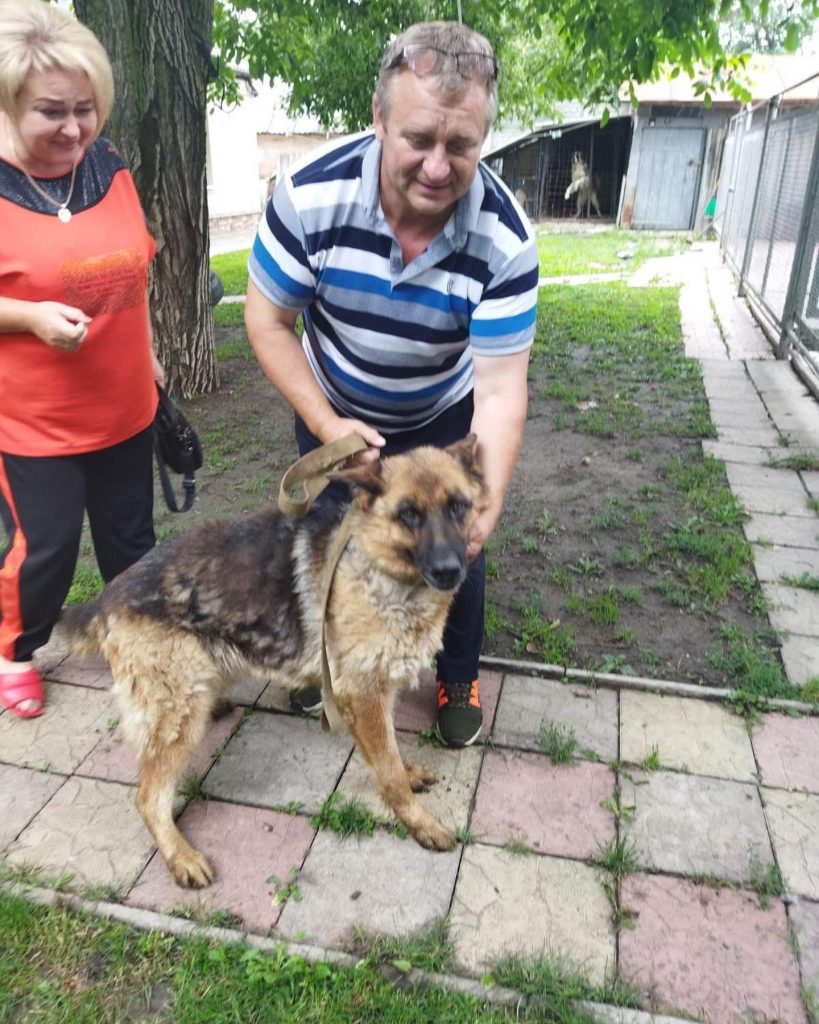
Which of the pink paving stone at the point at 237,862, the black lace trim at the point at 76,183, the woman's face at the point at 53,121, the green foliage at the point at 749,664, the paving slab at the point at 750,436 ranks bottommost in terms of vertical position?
the pink paving stone at the point at 237,862

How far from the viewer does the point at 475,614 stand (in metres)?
3.11

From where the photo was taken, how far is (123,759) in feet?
9.99

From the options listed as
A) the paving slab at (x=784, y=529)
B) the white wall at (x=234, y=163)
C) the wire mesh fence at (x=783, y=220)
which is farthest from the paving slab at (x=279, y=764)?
the white wall at (x=234, y=163)

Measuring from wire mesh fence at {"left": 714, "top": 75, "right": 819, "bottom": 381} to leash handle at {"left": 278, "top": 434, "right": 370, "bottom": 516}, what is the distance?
6.67 m

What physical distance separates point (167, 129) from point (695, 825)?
6428 millimetres

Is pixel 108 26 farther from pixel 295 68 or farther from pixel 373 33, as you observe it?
pixel 295 68

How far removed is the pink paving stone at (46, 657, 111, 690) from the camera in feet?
11.5

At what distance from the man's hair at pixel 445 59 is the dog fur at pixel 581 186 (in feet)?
88.0

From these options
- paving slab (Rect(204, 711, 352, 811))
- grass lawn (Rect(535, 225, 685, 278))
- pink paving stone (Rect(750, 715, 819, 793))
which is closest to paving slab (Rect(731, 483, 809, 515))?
pink paving stone (Rect(750, 715, 819, 793))

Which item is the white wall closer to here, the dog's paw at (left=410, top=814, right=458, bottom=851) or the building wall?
the building wall

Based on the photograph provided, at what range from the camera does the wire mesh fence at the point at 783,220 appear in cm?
803

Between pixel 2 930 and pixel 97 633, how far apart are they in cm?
98

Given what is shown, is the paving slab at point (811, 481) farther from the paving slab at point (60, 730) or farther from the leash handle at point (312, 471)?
the paving slab at point (60, 730)

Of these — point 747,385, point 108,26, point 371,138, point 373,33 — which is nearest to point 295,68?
point 373,33
